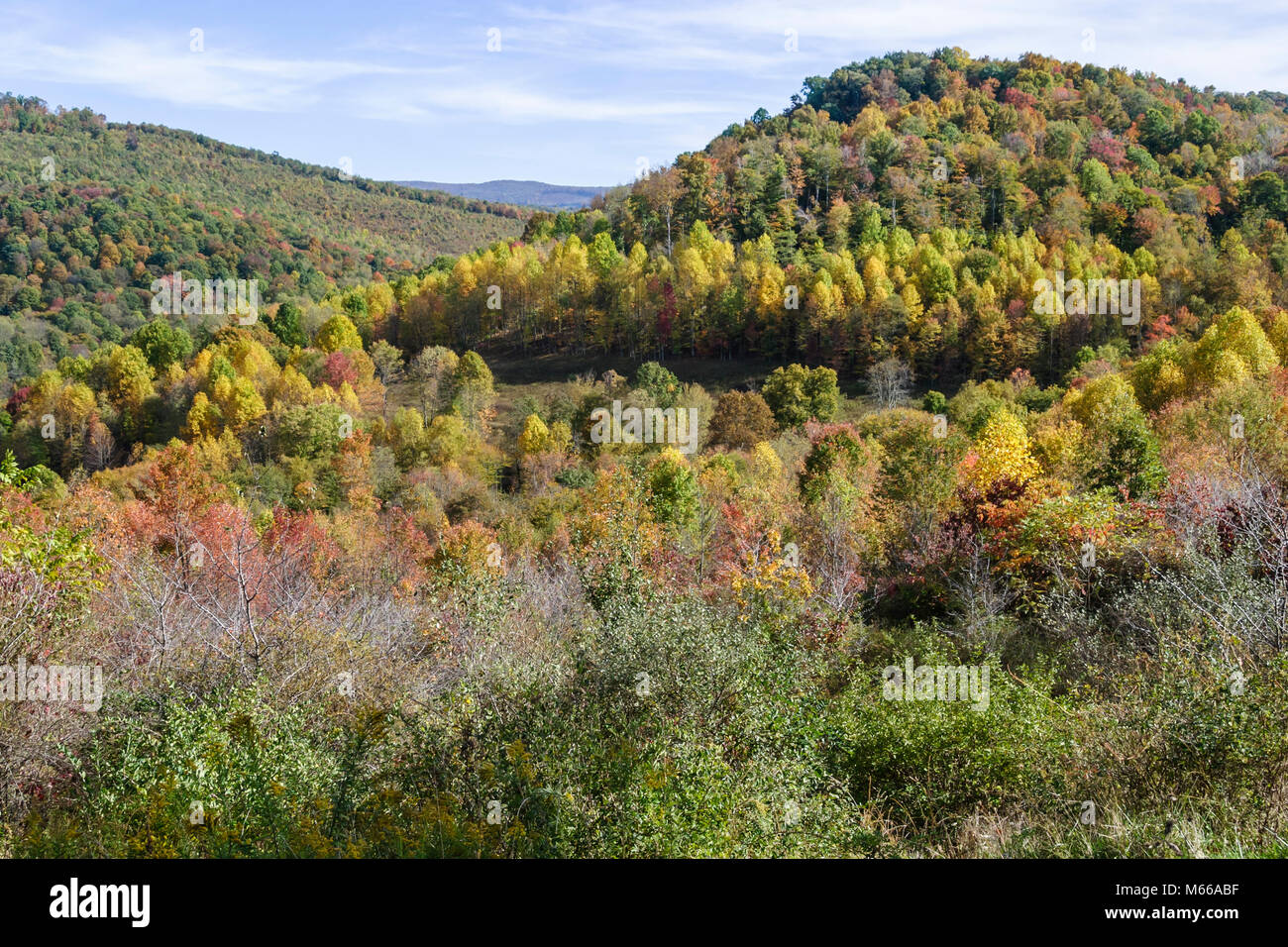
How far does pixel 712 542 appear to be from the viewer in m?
32.1

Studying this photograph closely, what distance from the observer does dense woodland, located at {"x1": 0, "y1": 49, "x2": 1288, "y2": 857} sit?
8.55m

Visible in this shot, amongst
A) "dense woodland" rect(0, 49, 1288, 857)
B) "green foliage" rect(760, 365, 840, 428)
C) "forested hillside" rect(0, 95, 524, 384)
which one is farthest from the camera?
"forested hillside" rect(0, 95, 524, 384)

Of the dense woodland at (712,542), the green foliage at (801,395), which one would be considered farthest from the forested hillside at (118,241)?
the green foliage at (801,395)

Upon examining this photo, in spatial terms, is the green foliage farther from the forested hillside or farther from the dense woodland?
the forested hillside

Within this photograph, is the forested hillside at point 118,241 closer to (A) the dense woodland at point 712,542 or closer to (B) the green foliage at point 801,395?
(A) the dense woodland at point 712,542

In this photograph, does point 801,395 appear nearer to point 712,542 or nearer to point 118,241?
point 712,542

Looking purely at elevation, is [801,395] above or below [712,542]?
above

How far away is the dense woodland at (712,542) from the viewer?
336 inches

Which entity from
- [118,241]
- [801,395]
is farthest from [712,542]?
[118,241]

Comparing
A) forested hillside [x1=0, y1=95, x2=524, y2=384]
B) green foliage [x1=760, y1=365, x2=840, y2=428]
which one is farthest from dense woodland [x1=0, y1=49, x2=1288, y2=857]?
forested hillside [x1=0, y1=95, x2=524, y2=384]

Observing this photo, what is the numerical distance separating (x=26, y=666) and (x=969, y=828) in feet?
32.9

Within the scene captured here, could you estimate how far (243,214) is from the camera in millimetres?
151750
